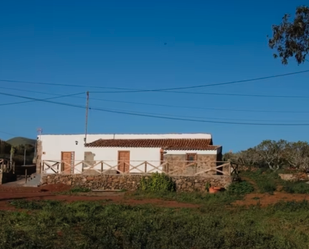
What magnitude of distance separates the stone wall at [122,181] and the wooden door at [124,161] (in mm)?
2574

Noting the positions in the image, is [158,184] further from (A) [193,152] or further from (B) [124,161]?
(B) [124,161]

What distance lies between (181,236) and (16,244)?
383cm

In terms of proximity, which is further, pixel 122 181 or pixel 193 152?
pixel 193 152

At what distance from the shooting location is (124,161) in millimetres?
34469

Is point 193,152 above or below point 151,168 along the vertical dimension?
above

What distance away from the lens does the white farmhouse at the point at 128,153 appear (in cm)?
3366

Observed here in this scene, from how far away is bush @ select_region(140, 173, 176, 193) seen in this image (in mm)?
29583

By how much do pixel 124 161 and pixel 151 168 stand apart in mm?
2182

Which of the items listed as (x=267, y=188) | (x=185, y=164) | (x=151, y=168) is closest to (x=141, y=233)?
(x=267, y=188)

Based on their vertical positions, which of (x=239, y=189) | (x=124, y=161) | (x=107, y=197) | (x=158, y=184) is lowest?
(x=107, y=197)

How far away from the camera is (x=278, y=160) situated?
5016 centimetres

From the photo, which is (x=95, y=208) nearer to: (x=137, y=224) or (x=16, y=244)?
(x=137, y=224)

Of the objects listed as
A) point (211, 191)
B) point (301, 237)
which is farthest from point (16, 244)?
point (211, 191)

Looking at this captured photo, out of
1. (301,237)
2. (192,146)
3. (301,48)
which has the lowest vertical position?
(301,237)
